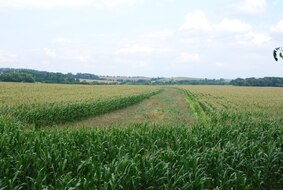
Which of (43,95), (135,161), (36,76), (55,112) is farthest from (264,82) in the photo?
(135,161)

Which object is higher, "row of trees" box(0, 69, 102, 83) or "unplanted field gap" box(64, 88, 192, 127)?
"row of trees" box(0, 69, 102, 83)

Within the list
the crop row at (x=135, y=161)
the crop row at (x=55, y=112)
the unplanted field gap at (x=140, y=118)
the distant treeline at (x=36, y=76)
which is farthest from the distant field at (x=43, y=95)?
the distant treeline at (x=36, y=76)

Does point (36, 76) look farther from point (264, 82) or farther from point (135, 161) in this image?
point (135, 161)

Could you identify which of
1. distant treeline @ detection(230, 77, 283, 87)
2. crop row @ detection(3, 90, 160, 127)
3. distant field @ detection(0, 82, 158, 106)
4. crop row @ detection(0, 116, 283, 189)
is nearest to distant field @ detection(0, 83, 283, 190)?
crop row @ detection(0, 116, 283, 189)

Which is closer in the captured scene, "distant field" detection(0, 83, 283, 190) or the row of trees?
"distant field" detection(0, 83, 283, 190)

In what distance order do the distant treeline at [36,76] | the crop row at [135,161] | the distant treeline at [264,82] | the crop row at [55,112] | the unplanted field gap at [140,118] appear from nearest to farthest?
the crop row at [135,161] < the crop row at [55,112] < the unplanted field gap at [140,118] < the distant treeline at [36,76] < the distant treeline at [264,82]

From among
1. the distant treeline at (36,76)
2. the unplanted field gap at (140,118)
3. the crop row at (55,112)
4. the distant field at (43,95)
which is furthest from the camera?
the distant treeline at (36,76)

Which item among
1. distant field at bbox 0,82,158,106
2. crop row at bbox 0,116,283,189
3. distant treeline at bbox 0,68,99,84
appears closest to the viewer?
crop row at bbox 0,116,283,189

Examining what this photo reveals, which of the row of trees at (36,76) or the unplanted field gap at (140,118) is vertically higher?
the row of trees at (36,76)

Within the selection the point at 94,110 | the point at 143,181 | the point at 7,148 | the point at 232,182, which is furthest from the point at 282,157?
the point at 94,110

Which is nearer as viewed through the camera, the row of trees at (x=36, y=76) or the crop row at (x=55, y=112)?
the crop row at (x=55, y=112)

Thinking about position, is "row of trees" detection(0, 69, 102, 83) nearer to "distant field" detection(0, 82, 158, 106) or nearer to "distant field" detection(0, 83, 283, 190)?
"distant field" detection(0, 82, 158, 106)

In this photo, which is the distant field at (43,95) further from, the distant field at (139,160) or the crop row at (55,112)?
the distant field at (139,160)

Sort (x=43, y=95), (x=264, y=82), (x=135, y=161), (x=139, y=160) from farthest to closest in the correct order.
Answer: (x=264, y=82) → (x=43, y=95) → (x=135, y=161) → (x=139, y=160)
